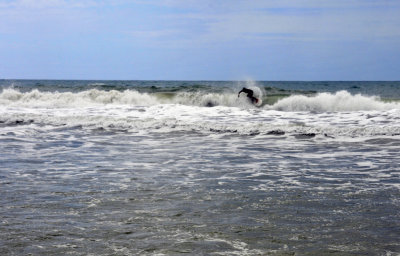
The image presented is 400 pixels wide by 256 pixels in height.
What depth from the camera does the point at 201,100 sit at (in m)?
27.6

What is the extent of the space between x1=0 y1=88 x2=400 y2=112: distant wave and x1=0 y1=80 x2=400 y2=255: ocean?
6610 mm

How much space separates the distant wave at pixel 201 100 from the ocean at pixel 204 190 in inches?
260

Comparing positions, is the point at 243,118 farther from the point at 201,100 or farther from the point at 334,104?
the point at 201,100

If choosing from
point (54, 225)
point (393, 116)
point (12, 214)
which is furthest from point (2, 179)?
point (393, 116)

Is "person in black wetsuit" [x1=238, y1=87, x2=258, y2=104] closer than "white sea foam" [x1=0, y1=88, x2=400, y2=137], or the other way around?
"white sea foam" [x1=0, y1=88, x2=400, y2=137]

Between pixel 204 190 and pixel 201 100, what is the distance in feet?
68.6

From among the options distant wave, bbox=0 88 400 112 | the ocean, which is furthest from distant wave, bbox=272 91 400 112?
the ocean

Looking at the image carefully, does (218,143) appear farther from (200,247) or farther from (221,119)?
(200,247)

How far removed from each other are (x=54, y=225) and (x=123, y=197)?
138 centimetres

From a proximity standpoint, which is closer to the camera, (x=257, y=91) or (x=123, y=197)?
(x=123, y=197)

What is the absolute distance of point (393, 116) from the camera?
16578 millimetres

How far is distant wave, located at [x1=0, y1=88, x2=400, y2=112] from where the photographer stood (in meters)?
22.0

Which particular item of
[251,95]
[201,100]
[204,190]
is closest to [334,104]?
[251,95]

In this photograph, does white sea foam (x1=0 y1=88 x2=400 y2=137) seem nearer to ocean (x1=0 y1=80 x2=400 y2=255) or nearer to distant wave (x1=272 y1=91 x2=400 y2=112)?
distant wave (x1=272 y1=91 x2=400 y2=112)
